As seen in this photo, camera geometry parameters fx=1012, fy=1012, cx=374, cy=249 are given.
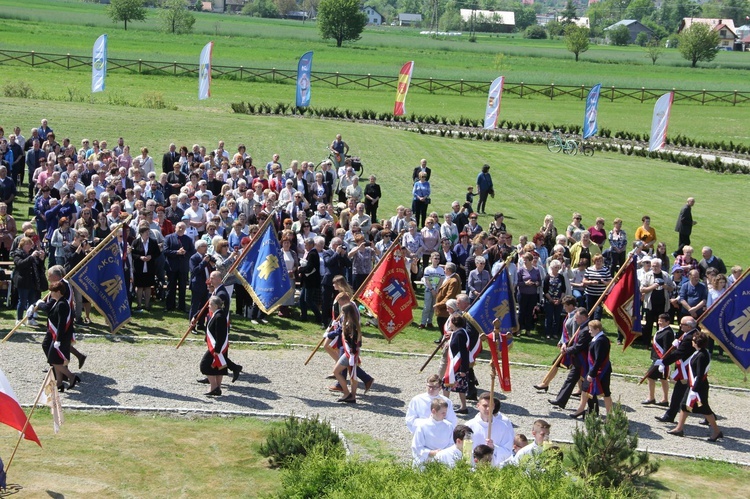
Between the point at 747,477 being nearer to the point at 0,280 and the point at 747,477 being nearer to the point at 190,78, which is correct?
the point at 0,280

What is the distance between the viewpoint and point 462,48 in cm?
13825

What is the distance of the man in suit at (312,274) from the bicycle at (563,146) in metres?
28.7

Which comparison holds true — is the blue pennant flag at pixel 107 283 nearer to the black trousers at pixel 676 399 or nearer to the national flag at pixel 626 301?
the national flag at pixel 626 301

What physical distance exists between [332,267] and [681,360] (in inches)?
284

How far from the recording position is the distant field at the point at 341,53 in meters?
87.9

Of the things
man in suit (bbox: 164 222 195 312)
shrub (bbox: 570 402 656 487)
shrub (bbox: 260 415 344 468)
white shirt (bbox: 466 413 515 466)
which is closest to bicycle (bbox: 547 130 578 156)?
man in suit (bbox: 164 222 195 312)

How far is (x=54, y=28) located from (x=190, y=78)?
1845 inches

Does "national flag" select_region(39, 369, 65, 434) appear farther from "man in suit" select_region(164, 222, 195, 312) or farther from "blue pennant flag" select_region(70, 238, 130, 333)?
"man in suit" select_region(164, 222, 195, 312)

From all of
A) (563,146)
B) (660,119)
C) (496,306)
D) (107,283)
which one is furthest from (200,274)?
(563,146)

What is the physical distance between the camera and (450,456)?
11.5 m

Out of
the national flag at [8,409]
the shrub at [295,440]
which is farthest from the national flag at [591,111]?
the national flag at [8,409]

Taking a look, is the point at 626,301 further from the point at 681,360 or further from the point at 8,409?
the point at 8,409

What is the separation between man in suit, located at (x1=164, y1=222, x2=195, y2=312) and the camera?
2030 cm

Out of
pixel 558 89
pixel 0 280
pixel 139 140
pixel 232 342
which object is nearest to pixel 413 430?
pixel 232 342
